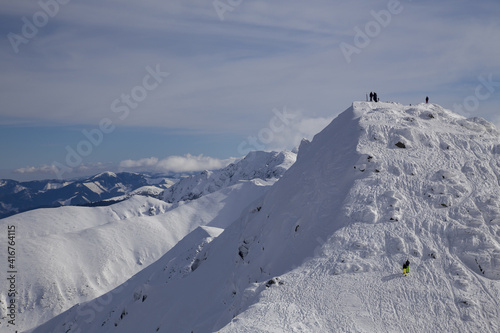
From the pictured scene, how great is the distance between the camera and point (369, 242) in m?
33.5

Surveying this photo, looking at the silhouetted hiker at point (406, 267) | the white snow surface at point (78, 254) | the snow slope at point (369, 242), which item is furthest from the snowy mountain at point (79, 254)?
the silhouetted hiker at point (406, 267)

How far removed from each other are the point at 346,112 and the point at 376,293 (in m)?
30.9

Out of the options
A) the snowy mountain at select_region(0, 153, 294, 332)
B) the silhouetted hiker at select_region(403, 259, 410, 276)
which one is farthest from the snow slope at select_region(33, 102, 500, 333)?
the snowy mountain at select_region(0, 153, 294, 332)

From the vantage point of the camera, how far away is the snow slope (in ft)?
90.6

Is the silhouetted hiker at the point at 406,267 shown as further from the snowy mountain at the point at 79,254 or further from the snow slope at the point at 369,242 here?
the snowy mountain at the point at 79,254

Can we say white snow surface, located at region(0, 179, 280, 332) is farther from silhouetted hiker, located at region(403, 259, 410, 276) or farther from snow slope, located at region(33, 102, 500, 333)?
silhouetted hiker, located at region(403, 259, 410, 276)

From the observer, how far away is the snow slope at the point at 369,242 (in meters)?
27.6

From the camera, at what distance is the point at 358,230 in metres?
35.0

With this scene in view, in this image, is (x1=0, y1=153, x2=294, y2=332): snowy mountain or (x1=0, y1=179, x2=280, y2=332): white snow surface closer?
(x1=0, y1=153, x2=294, y2=332): snowy mountain

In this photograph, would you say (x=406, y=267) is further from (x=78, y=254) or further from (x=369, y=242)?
(x=78, y=254)

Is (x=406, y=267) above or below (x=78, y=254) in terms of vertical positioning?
above

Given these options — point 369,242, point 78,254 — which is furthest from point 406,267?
point 78,254

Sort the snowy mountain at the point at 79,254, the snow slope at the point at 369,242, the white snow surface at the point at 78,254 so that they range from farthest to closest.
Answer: the white snow surface at the point at 78,254, the snowy mountain at the point at 79,254, the snow slope at the point at 369,242

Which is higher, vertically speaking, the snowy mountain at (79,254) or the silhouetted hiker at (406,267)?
the silhouetted hiker at (406,267)
